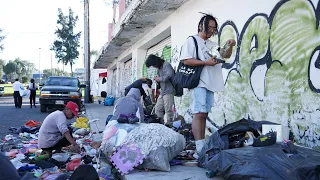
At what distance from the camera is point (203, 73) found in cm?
427

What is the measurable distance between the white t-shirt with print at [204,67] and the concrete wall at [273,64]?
3.16ft

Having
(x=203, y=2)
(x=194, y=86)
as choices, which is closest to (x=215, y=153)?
(x=194, y=86)

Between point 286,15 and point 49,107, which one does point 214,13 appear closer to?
point 286,15

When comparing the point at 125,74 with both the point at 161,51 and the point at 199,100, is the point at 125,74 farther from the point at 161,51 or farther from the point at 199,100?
the point at 199,100

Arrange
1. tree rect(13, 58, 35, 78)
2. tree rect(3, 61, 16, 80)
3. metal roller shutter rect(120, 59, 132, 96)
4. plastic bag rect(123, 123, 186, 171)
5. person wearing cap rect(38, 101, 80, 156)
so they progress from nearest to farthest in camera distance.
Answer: plastic bag rect(123, 123, 186, 171), person wearing cap rect(38, 101, 80, 156), metal roller shutter rect(120, 59, 132, 96), tree rect(3, 61, 16, 80), tree rect(13, 58, 35, 78)

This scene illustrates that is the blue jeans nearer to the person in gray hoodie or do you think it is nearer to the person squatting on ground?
the person in gray hoodie

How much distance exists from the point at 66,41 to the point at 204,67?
38701 mm

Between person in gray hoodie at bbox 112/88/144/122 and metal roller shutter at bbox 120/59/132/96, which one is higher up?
metal roller shutter at bbox 120/59/132/96

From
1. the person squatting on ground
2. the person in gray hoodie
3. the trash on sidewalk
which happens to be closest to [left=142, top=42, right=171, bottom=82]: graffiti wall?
the person squatting on ground

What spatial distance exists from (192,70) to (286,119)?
1.46m

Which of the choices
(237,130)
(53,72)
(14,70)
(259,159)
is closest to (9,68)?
(14,70)

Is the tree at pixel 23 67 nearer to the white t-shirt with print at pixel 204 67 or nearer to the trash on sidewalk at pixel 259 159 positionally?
the white t-shirt with print at pixel 204 67

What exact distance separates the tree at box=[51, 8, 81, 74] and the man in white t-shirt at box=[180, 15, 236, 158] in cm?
3797

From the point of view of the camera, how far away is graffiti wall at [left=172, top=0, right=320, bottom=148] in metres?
4.09
